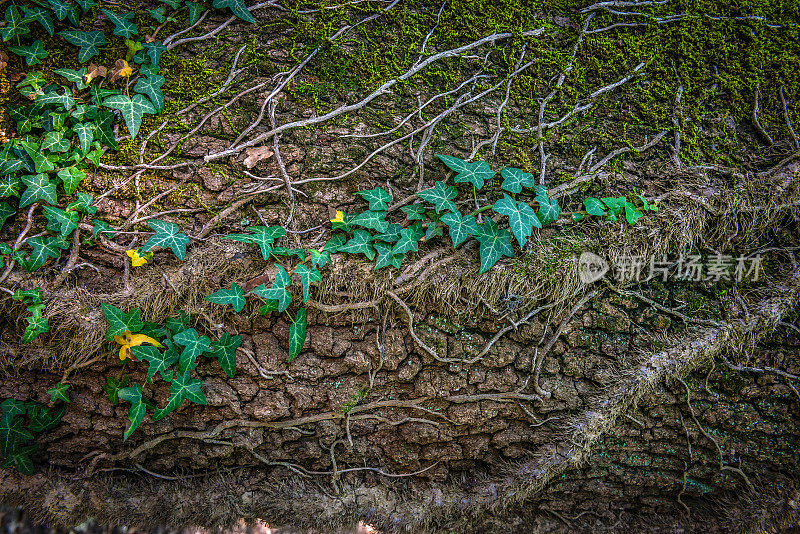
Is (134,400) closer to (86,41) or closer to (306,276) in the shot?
(306,276)

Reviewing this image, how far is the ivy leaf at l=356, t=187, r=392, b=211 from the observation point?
2.06 meters

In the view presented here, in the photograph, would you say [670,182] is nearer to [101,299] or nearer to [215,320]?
[215,320]

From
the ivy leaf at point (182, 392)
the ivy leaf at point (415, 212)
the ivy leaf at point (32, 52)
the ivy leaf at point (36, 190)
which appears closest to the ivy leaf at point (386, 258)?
the ivy leaf at point (415, 212)

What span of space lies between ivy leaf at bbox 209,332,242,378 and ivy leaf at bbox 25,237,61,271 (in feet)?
2.98

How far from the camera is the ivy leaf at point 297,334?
1939 mm

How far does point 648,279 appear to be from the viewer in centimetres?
225

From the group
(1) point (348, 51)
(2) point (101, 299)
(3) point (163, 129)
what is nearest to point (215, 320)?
(2) point (101, 299)

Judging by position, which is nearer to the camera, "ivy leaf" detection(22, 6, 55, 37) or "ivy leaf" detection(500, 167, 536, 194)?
"ivy leaf" detection(22, 6, 55, 37)

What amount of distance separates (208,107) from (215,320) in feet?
3.86

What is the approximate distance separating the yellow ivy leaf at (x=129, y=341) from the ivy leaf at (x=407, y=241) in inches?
48.8

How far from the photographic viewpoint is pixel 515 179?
82.7 inches

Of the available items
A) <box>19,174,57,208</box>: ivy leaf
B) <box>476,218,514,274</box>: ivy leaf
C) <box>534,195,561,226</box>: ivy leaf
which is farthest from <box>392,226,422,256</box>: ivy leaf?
<box>19,174,57,208</box>: ivy leaf

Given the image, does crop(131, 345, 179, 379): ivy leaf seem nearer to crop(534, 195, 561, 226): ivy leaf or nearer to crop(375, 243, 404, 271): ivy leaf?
crop(375, 243, 404, 271): ivy leaf

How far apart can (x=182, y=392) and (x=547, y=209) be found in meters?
2.06
